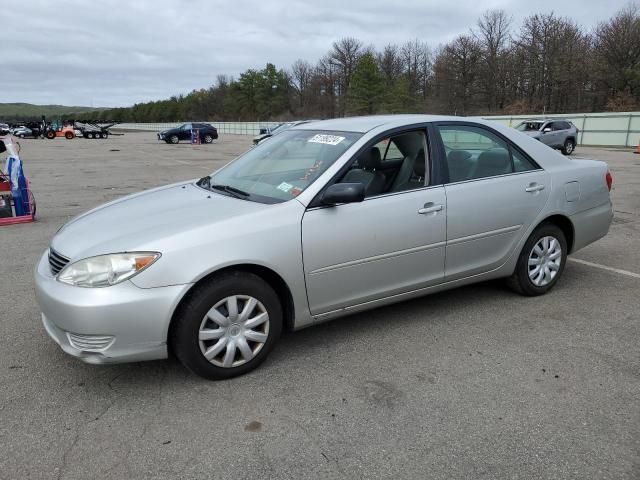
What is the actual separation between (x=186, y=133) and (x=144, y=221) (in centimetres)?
3830

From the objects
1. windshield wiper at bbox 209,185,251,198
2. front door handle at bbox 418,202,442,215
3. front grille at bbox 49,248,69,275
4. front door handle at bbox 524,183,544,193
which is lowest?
front grille at bbox 49,248,69,275

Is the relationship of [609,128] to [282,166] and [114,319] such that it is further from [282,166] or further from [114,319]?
[114,319]

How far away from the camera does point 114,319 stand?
279 centimetres

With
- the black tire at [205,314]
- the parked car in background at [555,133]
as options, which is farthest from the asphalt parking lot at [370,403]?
the parked car in background at [555,133]

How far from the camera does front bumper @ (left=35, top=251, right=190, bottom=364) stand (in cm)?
279

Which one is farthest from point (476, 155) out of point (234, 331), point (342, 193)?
point (234, 331)

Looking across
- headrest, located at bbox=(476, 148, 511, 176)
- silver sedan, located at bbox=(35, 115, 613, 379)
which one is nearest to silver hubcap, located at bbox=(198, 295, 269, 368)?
silver sedan, located at bbox=(35, 115, 613, 379)

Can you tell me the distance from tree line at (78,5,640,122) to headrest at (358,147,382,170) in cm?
4304

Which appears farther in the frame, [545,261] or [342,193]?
[545,261]

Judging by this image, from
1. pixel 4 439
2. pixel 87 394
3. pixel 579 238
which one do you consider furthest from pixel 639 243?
pixel 4 439

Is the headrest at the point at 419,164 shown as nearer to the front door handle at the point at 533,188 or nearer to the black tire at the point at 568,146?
the front door handle at the point at 533,188

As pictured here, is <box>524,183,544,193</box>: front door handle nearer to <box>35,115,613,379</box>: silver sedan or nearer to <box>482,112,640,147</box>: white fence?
<box>35,115,613,379</box>: silver sedan

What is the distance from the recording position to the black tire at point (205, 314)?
2945mm

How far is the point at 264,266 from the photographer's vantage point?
10.3 ft
